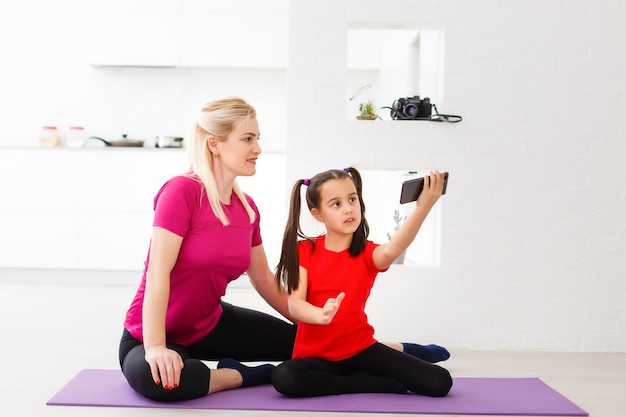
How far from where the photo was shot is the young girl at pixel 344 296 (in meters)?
2.48

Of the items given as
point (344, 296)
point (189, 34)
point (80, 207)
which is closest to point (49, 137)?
point (80, 207)

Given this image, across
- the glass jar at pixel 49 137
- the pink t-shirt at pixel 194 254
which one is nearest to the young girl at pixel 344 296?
the pink t-shirt at pixel 194 254

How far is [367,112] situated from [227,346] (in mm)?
1330

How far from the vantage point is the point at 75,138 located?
6.00 metres

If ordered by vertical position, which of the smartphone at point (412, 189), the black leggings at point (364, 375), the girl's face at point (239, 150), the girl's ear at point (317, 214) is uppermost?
the girl's face at point (239, 150)

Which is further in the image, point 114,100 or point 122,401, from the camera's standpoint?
point 114,100

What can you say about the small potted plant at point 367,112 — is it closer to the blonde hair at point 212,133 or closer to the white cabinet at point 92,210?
the blonde hair at point 212,133

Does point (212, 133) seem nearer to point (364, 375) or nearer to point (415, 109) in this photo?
point (364, 375)

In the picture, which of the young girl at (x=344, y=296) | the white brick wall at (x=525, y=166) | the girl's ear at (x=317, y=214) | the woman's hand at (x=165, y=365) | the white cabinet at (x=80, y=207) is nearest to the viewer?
the woman's hand at (x=165, y=365)

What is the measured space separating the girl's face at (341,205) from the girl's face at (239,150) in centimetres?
25

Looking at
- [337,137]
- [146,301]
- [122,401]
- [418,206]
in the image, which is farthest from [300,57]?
[122,401]

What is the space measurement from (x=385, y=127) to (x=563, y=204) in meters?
0.83

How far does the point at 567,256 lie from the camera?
3.41 m

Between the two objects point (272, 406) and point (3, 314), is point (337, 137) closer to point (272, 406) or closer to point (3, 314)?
point (272, 406)
